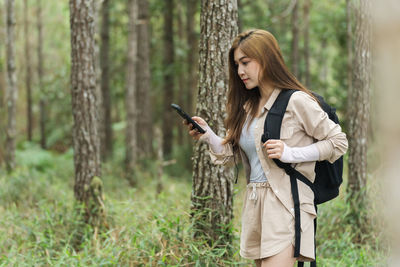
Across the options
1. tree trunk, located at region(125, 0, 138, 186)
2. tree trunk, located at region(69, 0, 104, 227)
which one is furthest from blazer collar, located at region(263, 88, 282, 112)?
tree trunk, located at region(125, 0, 138, 186)

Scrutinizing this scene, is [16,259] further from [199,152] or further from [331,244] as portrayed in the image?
[331,244]

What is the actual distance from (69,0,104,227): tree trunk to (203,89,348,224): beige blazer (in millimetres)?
4195

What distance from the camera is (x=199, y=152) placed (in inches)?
197

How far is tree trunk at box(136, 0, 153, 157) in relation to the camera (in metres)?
14.3

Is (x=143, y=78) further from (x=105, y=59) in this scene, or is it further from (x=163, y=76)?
(x=163, y=76)

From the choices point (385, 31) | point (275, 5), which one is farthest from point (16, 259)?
point (275, 5)

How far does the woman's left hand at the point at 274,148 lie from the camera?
286cm

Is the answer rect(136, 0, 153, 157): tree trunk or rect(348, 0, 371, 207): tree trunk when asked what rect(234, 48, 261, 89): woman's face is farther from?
rect(136, 0, 153, 157): tree trunk

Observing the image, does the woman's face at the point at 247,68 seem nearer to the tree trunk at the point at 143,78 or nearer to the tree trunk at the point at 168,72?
the tree trunk at the point at 143,78

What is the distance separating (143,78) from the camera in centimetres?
1465

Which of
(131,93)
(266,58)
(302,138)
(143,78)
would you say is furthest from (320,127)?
(143,78)

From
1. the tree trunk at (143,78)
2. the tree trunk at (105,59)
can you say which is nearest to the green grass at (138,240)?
the tree trunk at (143,78)

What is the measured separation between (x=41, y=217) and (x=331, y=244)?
13.6 feet

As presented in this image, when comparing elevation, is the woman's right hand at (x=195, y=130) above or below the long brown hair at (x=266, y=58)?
below
